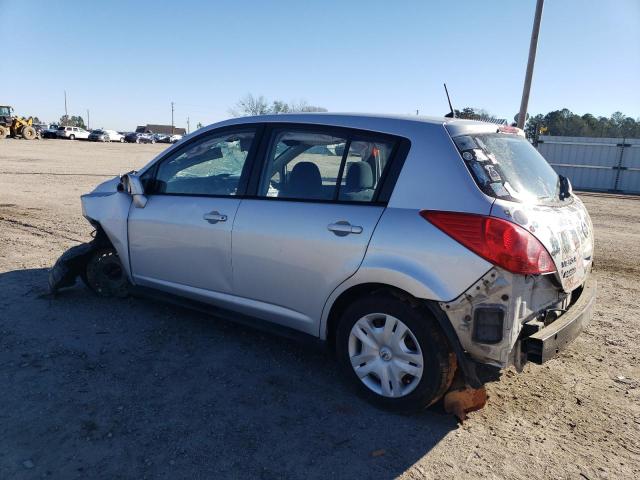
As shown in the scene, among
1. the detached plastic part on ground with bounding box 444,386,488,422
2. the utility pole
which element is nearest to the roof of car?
the detached plastic part on ground with bounding box 444,386,488,422

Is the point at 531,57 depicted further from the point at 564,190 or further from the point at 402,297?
the point at 402,297

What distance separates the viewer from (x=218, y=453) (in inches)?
107

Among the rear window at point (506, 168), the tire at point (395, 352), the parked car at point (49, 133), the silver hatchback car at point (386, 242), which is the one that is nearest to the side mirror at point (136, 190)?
the silver hatchback car at point (386, 242)

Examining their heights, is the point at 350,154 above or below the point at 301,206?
above

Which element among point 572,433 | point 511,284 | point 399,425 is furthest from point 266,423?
point 572,433

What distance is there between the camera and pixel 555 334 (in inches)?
114

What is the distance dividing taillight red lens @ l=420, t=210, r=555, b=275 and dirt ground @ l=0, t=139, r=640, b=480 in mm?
1055

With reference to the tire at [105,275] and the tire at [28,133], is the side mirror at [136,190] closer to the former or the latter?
Result: the tire at [105,275]

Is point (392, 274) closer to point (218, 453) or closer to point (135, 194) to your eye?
point (218, 453)

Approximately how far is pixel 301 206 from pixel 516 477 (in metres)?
2.03

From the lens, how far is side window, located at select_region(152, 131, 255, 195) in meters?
3.94

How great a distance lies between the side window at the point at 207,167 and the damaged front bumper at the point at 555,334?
230 cm

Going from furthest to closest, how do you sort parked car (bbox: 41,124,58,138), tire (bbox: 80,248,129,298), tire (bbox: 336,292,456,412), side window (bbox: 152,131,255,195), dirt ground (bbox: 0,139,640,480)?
parked car (bbox: 41,124,58,138)
tire (bbox: 80,248,129,298)
side window (bbox: 152,131,255,195)
tire (bbox: 336,292,456,412)
dirt ground (bbox: 0,139,640,480)

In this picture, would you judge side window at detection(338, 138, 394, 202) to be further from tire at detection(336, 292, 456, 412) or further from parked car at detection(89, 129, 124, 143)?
parked car at detection(89, 129, 124, 143)
